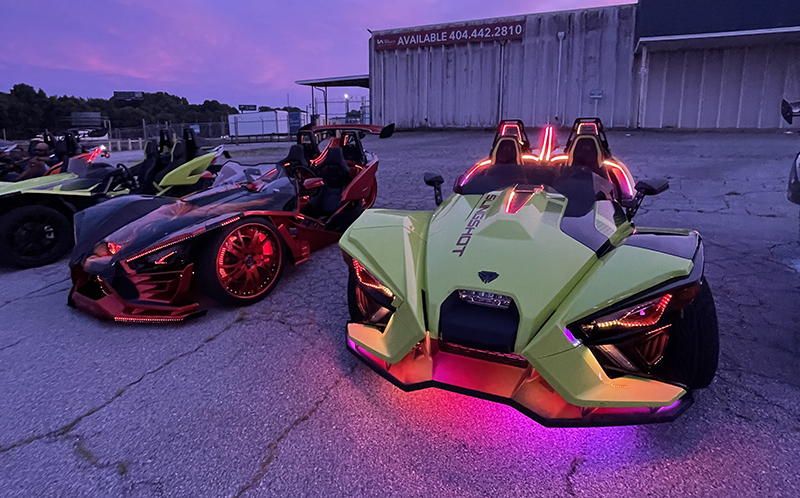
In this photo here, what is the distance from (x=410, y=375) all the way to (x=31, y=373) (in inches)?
92.8

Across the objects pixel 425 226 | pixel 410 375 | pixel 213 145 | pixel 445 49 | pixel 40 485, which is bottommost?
pixel 40 485

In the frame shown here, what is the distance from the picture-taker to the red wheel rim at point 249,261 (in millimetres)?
3506

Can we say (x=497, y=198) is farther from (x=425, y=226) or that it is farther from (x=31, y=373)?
(x=31, y=373)

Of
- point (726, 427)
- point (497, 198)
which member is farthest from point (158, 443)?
point (726, 427)

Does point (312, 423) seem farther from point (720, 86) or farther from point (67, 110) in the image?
point (67, 110)

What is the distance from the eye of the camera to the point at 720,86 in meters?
16.5

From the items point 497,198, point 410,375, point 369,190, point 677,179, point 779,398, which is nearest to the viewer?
point 410,375

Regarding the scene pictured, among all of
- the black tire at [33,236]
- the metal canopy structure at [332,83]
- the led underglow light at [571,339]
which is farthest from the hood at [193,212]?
the metal canopy structure at [332,83]

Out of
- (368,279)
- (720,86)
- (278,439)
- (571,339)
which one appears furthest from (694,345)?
(720,86)

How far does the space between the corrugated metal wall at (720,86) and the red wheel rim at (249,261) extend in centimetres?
1779

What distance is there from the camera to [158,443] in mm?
2146

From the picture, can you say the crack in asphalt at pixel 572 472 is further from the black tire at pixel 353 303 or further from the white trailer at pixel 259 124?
the white trailer at pixel 259 124

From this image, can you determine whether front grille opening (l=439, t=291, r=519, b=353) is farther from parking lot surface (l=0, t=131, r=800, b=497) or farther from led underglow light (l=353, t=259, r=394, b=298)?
parking lot surface (l=0, t=131, r=800, b=497)

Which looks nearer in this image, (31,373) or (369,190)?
(31,373)
